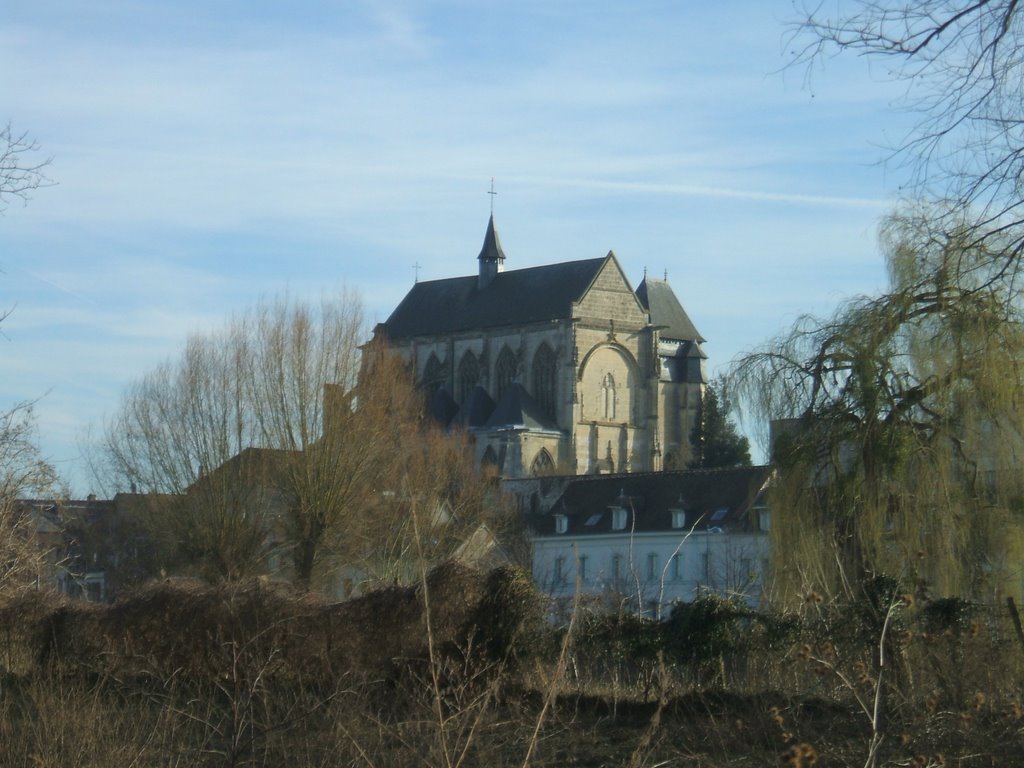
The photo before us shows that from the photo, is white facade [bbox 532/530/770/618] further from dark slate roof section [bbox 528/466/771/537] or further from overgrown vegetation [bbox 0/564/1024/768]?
overgrown vegetation [bbox 0/564/1024/768]

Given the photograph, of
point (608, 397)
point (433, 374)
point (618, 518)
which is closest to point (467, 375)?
point (433, 374)

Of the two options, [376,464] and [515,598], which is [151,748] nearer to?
[515,598]

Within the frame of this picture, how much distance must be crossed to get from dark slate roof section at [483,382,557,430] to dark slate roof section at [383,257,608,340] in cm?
460

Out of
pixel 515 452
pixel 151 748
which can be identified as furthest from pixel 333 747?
pixel 515 452

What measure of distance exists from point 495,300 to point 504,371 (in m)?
4.71

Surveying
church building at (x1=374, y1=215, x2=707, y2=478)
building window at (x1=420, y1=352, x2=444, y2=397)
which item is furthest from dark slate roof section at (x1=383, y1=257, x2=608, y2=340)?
building window at (x1=420, y1=352, x2=444, y2=397)

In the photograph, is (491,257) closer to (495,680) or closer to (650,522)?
(650,522)

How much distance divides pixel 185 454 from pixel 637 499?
A: 2066 cm

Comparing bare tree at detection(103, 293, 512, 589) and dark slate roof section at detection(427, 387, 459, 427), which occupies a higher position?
dark slate roof section at detection(427, 387, 459, 427)

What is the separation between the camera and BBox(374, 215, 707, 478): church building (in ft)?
272

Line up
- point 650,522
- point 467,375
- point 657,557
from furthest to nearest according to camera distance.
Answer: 1. point 467,375
2. point 650,522
3. point 657,557

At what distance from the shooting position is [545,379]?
3349 inches

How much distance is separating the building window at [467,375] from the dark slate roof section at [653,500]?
2982 cm

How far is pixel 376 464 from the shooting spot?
36.6 meters
